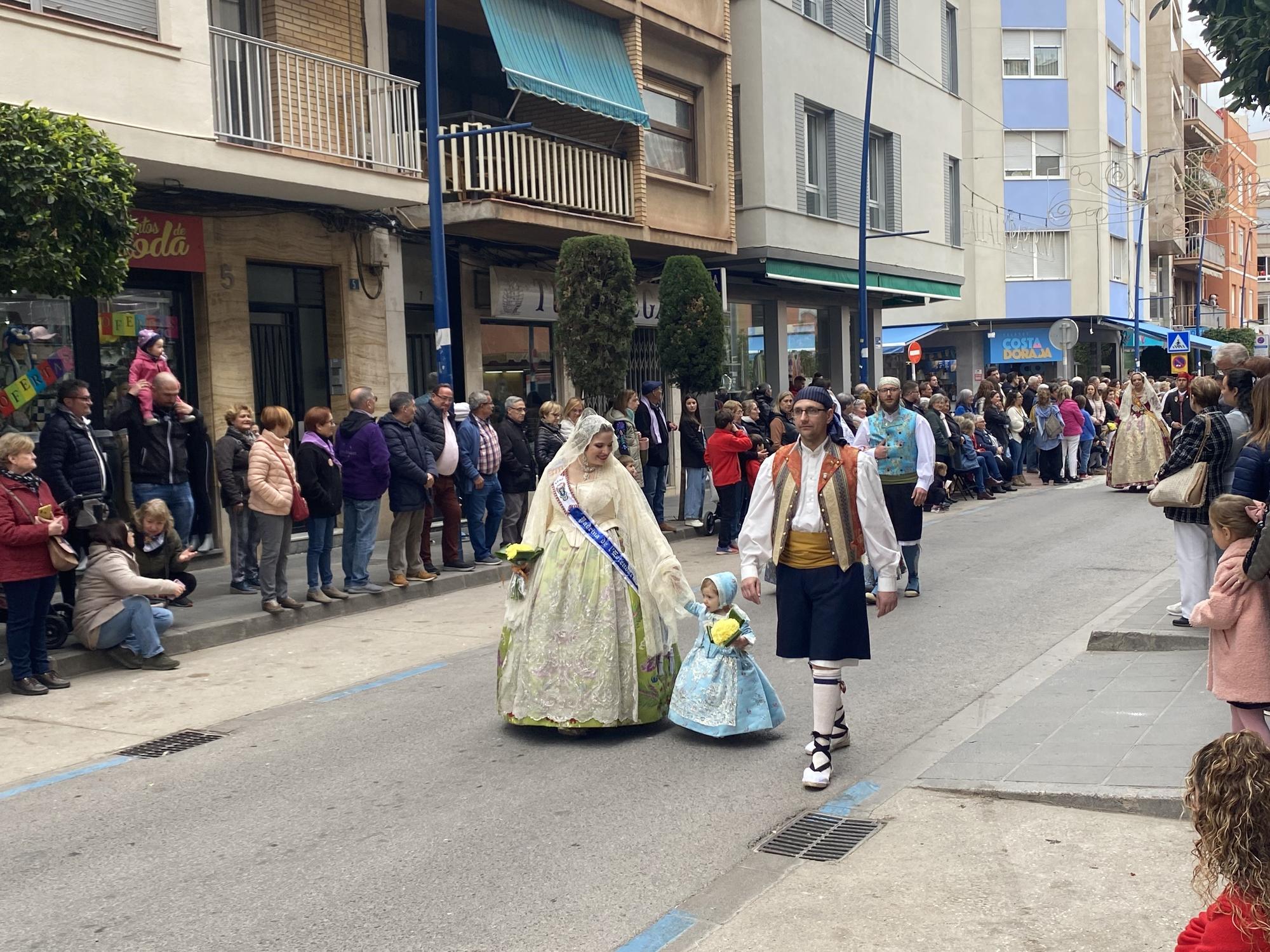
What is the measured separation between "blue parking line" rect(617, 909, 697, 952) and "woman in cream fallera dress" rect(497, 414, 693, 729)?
234 cm

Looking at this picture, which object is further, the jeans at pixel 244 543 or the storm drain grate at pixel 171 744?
the jeans at pixel 244 543

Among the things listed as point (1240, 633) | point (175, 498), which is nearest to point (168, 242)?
point (175, 498)

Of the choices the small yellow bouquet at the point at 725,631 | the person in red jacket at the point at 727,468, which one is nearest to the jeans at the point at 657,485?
the person in red jacket at the point at 727,468

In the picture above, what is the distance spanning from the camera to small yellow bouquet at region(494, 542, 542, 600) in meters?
7.15

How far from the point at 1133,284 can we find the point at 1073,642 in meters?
44.1

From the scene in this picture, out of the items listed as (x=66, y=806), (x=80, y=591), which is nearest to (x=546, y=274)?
(x=80, y=591)

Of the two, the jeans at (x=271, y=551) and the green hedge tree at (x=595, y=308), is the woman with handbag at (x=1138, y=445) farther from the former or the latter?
the jeans at (x=271, y=551)

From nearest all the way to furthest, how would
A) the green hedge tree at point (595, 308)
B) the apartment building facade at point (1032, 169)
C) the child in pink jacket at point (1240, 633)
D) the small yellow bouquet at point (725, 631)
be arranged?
the child in pink jacket at point (1240, 633) → the small yellow bouquet at point (725, 631) → the green hedge tree at point (595, 308) → the apartment building facade at point (1032, 169)

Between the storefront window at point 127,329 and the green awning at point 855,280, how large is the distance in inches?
467

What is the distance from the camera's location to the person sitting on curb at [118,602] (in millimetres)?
9242

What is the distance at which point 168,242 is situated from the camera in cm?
1362

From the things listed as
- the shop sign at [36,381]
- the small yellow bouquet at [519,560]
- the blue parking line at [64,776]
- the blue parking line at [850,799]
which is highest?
the shop sign at [36,381]

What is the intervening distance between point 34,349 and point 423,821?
8948mm

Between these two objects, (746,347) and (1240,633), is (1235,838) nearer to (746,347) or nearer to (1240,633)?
(1240,633)
